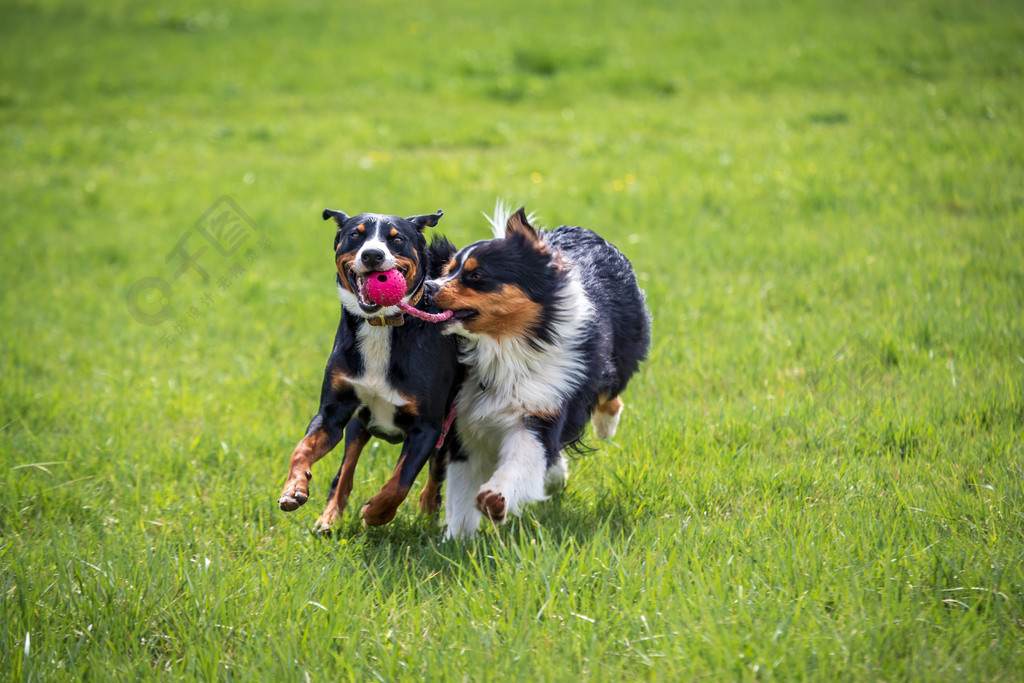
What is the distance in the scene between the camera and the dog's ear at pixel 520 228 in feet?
11.6

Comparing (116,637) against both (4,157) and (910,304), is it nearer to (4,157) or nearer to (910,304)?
(910,304)

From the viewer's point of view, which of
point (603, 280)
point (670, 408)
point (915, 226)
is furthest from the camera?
point (915, 226)

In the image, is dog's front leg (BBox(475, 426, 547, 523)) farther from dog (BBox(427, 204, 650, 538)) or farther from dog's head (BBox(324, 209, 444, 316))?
dog's head (BBox(324, 209, 444, 316))

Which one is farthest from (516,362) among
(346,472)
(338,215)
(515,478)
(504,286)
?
(338,215)

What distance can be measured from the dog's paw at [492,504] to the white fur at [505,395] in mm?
185

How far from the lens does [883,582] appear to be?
2826mm

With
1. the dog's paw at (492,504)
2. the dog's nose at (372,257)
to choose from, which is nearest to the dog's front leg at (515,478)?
the dog's paw at (492,504)

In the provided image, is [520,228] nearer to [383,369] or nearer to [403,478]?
[383,369]

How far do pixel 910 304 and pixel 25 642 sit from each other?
5043 millimetres

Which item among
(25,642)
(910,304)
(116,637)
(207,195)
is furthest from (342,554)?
(207,195)

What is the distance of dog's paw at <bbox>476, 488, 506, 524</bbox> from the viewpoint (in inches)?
123

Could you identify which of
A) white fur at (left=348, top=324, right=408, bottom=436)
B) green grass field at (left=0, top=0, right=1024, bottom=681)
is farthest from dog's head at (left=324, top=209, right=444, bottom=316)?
green grass field at (left=0, top=0, right=1024, bottom=681)

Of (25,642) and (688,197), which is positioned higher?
(688,197)

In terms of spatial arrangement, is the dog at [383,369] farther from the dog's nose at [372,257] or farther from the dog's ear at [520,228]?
the dog's ear at [520,228]
